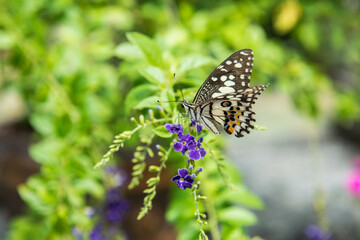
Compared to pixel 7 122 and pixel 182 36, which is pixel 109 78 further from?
pixel 7 122

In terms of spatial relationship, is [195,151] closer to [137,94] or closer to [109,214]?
[137,94]

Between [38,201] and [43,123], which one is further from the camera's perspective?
[43,123]

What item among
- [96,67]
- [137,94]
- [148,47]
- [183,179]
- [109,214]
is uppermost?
[96,67]

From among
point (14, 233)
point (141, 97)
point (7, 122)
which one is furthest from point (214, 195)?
point (7, 122)

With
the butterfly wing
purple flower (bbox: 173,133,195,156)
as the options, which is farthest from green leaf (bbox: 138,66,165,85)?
purple flower (bbox: 173,133,195,156)

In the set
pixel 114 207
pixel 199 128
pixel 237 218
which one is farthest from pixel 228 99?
pixel 114 207

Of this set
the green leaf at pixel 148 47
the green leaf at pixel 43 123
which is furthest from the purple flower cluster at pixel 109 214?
the green leaf at pixel 148 47

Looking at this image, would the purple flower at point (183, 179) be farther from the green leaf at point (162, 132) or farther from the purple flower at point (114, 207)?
the purple flower at point (114, 207)
